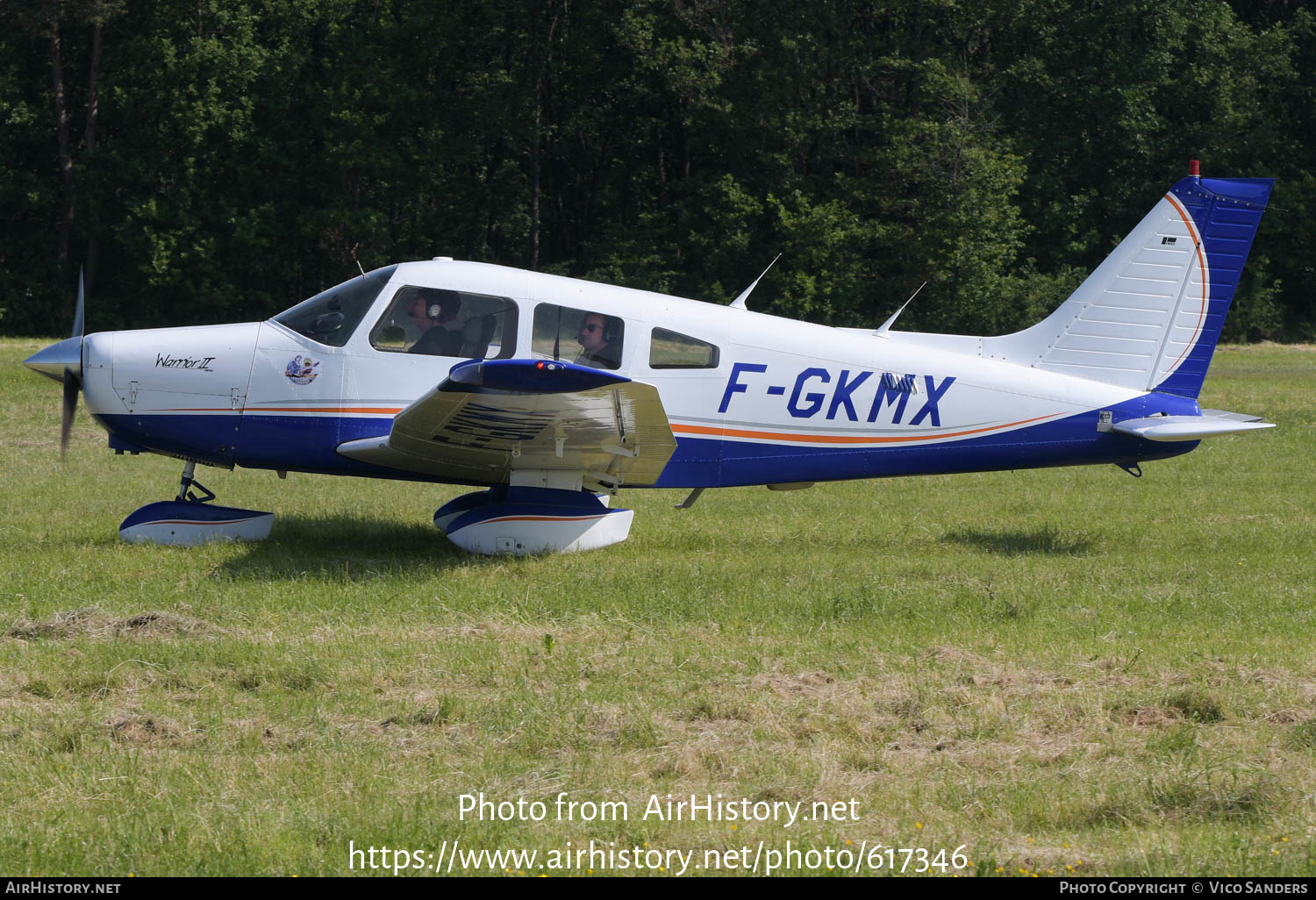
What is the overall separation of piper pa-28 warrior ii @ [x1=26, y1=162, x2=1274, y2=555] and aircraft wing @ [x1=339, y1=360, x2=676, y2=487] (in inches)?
1.6

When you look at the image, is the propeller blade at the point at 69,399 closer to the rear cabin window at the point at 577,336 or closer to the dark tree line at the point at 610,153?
the rear cabin window at the point at 577,336

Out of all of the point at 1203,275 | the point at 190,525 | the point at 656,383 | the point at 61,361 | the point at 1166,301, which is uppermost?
the point at 1203,275

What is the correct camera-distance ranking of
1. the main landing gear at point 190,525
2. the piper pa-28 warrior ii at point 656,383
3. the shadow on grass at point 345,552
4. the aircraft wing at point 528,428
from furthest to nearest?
1. the main landing gear at point 190,525
2. the piper pa-28 warrior ii at point 656,383
3. the shadow on grass at point 345,552
4. the aircraft wing at point 528,428

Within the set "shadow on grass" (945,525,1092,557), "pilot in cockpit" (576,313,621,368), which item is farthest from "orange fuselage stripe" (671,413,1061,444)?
"shadow on grass" (945,525,1092,557)

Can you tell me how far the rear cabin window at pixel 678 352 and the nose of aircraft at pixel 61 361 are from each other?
4280mm

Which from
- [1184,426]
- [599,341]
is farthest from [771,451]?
[1184,426]

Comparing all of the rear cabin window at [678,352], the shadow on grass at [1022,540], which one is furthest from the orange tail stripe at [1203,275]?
the rear cabin window at [678,352]

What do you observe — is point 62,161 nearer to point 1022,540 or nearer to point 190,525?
point 190,525

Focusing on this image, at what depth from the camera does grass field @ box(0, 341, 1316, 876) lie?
14.9 feet

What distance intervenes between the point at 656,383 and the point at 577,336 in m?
0.69

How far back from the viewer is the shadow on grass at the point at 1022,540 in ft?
32.7

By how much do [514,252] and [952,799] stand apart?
33422 millimetres

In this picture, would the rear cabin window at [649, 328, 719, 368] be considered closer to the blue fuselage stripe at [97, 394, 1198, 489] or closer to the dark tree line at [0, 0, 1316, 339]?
the blue fuselage stripe at [97, 394, 1198, 489]

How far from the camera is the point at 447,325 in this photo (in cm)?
927
